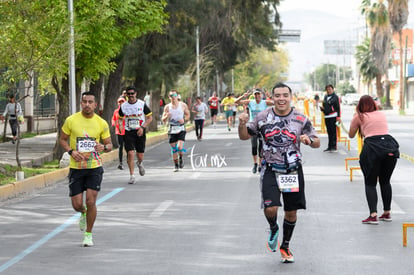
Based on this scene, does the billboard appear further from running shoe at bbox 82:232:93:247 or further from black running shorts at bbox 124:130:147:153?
running shoe at bbox 82:232:93:247

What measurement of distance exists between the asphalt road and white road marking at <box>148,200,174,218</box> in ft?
0.05

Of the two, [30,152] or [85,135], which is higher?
[85,135]

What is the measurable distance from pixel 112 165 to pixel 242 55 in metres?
31.5

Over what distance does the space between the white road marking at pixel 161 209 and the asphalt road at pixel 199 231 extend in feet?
0.05

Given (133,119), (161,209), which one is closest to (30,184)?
(133,119)

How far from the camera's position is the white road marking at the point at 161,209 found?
11.2 metres

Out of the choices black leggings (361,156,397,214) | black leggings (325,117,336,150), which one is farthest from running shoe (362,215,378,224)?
black leggings (325,117,336,150)

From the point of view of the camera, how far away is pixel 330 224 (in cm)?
1002

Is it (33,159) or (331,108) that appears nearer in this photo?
(33,159)

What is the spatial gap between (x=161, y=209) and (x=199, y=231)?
217 cm

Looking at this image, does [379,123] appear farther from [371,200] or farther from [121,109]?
[121,109]

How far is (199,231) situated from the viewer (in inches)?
380

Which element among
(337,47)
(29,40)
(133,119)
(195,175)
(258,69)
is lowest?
(195,175)

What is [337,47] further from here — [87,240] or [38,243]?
[87,240]
